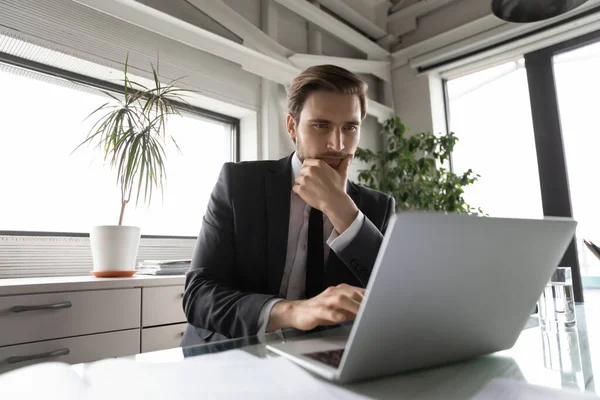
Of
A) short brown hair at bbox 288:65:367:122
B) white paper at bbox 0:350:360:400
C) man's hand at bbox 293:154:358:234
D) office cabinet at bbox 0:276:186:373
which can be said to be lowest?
office cabinet at bbox 0:276:186:373

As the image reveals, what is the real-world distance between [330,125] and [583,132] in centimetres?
262

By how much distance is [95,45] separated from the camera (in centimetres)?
211

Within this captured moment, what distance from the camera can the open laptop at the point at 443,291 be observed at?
0.37m

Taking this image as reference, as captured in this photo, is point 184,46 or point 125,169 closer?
point 125,169

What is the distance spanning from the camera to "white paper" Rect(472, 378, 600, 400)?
0.39 metres

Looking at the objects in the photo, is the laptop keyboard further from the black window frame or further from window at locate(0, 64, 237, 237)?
the black window frame

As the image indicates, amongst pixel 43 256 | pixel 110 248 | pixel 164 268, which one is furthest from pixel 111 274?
pixel 43 256

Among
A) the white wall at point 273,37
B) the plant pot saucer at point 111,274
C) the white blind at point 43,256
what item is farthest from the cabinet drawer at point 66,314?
the white wall at point 273,37

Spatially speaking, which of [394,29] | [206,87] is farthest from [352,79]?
[394,29]

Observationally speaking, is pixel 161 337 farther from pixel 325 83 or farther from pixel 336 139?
pixel 325 83

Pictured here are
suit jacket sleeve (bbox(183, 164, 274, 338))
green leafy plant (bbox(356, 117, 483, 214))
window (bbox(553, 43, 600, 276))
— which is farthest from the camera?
green leafy plant (bbox(356, 117, 483, 214))

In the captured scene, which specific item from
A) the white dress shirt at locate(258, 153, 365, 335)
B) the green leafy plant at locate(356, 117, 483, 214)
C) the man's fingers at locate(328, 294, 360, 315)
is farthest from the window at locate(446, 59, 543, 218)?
the man's fingers at locate(328, 294, 360, 315)

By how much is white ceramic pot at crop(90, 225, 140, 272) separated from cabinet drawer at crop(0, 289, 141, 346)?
0.21 metres

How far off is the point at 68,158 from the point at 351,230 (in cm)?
187
